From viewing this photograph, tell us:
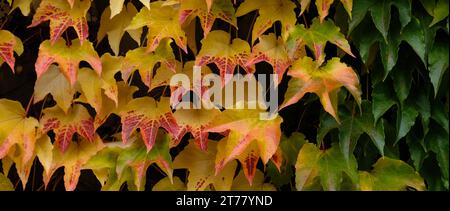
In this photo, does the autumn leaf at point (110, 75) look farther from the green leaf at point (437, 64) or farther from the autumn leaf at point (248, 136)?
the green leaf at point (437, 64)

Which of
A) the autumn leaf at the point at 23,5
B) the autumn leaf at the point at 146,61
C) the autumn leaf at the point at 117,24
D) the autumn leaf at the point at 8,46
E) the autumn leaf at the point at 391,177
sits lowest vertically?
the autumn leaf at the point at 391,177

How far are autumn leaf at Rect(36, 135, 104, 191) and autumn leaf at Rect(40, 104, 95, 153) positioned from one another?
0.02m

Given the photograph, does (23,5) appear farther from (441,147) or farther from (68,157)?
(441,147)

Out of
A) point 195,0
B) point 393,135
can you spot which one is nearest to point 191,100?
point 195,0

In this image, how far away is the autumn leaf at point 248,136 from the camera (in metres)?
1.24

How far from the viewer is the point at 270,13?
1.35 m

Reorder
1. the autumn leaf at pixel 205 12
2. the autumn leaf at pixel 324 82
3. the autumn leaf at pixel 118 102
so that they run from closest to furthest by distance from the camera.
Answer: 1. the autumn leaf at pixel 324 82
2. the autumn leaf at pixel 205 12
3. the autumn leaf at pixel 118 102

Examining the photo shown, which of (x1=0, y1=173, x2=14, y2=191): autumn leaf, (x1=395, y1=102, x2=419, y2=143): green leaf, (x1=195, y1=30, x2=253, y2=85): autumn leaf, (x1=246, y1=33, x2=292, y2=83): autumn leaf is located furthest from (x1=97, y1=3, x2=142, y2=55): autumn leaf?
(x1=395, y1=102, x2=419, y2=143): green leaf

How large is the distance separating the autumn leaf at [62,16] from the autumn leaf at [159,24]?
0.39 ft

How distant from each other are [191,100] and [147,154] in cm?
16

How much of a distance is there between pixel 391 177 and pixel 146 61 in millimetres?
627

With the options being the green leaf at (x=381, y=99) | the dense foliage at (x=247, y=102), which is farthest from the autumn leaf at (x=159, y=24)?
the green leaf at (x=381, y=99)
